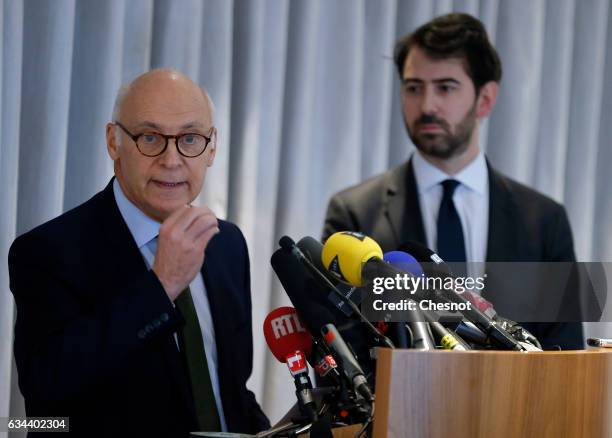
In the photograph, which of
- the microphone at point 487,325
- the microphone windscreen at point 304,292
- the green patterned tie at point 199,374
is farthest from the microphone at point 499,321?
the green patterned tie at point 199,374

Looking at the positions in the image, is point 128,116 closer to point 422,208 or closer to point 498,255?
point 422,208

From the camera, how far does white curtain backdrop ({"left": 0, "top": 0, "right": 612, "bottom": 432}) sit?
3.09 m

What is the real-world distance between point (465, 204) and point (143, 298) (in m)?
1.97

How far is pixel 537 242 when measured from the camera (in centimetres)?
362

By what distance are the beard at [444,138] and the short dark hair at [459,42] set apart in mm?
182

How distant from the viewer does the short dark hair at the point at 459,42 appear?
3718 millimetres

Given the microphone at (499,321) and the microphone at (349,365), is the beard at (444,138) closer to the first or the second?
the microphone at (499,321)

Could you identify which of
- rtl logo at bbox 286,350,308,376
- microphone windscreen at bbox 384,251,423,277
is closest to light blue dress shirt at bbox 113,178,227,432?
rtl logo at bbox 286,350,308,376

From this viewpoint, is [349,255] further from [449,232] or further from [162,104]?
[449,232]

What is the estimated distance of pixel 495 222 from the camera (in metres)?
3.62

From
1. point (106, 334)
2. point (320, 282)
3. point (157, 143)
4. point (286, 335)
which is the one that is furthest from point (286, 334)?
point (157, 143)

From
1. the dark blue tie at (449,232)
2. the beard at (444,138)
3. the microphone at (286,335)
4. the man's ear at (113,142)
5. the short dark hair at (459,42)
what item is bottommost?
the microphone at (286,335)

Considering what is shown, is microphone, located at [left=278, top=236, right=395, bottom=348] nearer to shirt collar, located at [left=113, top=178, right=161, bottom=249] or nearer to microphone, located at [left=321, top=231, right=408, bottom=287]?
microphone, located at [left=321, top=231, right=408, bottom=287]

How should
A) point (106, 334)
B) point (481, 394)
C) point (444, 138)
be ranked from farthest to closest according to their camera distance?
point (444, 138)
point (106, 334)
point (481, 394)
